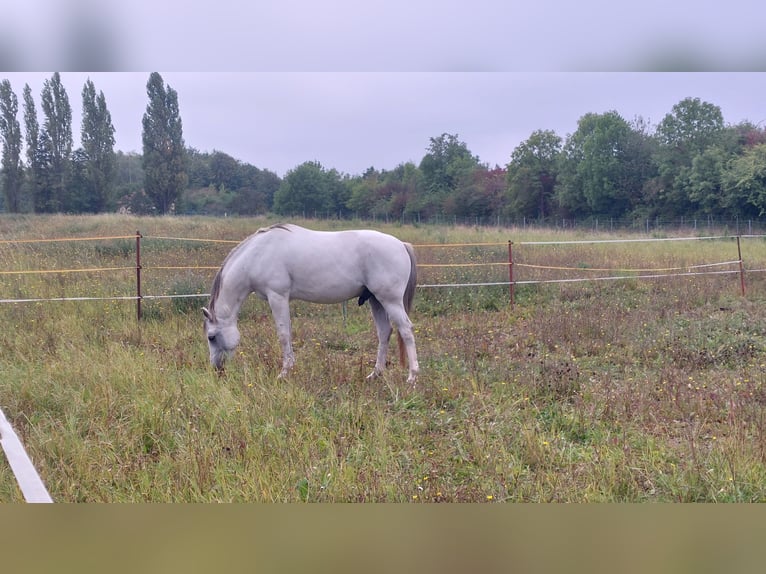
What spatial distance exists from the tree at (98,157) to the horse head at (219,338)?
5.04 ft

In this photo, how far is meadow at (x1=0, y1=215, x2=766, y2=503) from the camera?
9.08 feet

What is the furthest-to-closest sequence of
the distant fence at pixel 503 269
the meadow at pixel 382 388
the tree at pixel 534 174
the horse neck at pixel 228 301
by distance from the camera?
the distant fence at pixel 503 269 → the tree at pixel 534 174 → the horse neck at pixel 228 301 → the meadow at pixel 382 388

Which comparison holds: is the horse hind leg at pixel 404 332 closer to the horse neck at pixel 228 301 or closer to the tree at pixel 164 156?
the horse neck at pixel 228 301

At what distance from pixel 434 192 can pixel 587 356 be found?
2247 mm

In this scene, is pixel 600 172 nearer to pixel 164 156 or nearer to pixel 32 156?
pixel 164 156

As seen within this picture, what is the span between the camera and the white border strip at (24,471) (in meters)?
1.57

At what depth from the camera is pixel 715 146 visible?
5926mm

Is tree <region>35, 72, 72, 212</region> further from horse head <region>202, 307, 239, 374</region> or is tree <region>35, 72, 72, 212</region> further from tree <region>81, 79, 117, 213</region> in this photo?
horse head <region>202, 307, 239, 374</region>

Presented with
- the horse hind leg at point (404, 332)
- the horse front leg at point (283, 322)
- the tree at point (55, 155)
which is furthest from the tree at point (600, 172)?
the tree at point (55, 155)

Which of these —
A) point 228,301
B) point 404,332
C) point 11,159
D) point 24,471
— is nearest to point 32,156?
point 11,159

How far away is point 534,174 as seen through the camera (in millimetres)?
5758

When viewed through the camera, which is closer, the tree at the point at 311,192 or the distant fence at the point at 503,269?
the tree at the point at 311,192

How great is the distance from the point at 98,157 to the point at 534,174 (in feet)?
13.1

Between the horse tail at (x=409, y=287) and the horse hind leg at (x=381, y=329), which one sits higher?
the horse tail at (x=409, y=287)
